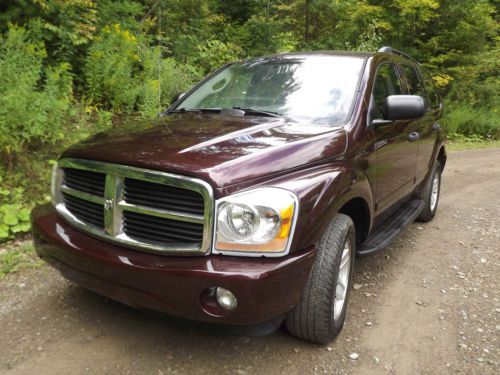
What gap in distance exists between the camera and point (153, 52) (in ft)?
26.9

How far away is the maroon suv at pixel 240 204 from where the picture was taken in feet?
7.02

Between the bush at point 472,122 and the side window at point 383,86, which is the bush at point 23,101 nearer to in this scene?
the side window at point 383,86

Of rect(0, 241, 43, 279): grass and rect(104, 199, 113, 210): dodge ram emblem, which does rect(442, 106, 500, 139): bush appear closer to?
→ rect(0, 241, 43, 279): grass

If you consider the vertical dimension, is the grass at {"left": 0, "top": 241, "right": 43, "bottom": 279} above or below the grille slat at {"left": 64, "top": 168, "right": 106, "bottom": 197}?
below

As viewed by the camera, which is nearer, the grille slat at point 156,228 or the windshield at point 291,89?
the grille slat at point 156,228

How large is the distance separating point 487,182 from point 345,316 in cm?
594

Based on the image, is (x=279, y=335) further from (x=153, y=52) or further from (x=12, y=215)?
(x=153, y=52)

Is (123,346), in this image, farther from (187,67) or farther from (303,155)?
(187,67)

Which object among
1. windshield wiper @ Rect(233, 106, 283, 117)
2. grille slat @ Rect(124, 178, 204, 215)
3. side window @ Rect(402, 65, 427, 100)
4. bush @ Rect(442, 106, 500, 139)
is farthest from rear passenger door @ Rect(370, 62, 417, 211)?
bush @ Rect(442, 106, 500, 139)

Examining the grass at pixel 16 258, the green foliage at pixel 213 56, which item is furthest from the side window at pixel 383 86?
the green foliage at pixel 213 56

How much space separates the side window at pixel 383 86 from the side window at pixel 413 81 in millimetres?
377

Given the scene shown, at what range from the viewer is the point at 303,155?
8.29ft

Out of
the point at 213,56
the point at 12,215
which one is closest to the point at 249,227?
the point at 12,215

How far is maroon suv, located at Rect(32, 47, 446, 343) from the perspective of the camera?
2141 mm
